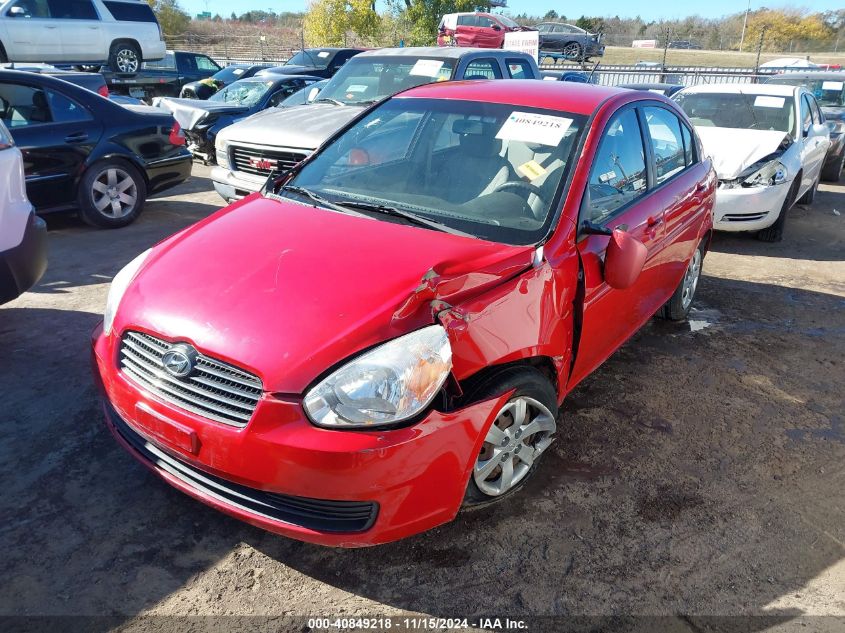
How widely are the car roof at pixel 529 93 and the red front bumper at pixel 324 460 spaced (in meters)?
1.78

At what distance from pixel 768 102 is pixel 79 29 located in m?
14.4

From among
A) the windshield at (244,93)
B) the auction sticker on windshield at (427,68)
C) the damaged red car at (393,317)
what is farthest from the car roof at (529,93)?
the windshield at (244,93)

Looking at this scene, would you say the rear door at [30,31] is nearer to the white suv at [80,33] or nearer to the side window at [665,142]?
the white suv at [80,33]

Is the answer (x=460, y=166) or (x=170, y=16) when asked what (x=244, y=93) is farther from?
(x=170, y=16)

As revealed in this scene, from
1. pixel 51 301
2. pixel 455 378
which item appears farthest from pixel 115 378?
pixel 51 301

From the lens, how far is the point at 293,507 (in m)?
2.31

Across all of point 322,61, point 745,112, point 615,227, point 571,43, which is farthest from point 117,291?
point 571,43

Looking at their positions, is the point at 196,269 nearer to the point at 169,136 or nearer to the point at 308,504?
the point at 308,504

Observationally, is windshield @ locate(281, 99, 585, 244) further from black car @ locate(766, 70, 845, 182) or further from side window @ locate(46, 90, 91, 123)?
black car @ locate(766, 70, 845, 182)

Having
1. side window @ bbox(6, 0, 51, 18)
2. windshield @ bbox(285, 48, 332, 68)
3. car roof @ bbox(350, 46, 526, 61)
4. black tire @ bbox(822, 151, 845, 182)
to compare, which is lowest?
black tire @ bbox(822, 151, 845, 182)

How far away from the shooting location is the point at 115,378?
2604mm

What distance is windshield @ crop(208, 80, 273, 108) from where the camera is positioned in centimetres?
1132

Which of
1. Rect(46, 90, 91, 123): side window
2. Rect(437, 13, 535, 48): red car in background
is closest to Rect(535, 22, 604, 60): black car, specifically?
Rect(437, 13, 535, 48): red car in background

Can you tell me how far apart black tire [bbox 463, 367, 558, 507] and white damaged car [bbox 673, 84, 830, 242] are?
15.7 feet
